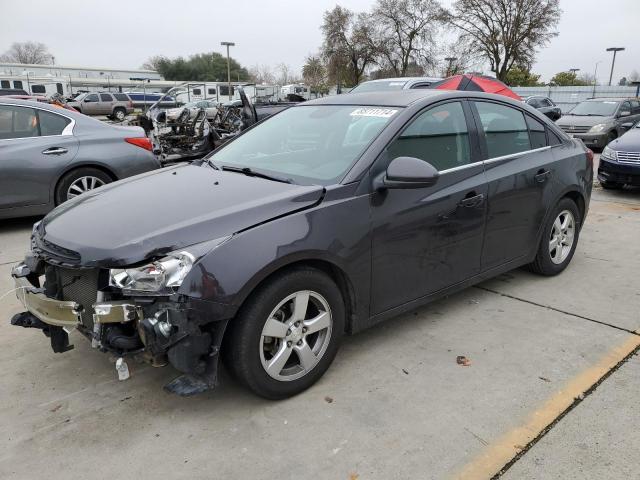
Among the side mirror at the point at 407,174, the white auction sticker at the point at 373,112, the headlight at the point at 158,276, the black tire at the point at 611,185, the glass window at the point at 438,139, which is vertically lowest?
the black tire at the point at 611,185

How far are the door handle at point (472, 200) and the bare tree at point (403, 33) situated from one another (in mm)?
40870

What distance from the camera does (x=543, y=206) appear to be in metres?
4.12

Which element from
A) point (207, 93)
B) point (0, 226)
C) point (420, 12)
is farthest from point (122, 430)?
point (207, 93)

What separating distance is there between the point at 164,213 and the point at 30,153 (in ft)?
13.5

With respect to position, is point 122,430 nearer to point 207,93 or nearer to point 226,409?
point 226,409

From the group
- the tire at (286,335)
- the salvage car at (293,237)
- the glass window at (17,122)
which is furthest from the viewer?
the glass window at (17,122)

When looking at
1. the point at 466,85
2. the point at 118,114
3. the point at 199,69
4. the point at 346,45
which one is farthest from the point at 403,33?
the point at 199,69

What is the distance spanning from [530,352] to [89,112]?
115 feet

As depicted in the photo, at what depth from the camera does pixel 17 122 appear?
19.4 ft

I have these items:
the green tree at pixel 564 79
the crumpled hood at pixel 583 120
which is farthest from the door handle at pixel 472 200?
the green tree at pixel 564 79

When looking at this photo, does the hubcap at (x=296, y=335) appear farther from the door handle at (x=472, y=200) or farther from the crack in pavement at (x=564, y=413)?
the door handle at (x=472, y=200)

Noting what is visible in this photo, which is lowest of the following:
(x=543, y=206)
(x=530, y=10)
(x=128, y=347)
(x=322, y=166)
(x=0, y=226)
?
(x=0, y=226)

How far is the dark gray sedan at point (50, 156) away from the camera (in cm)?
577

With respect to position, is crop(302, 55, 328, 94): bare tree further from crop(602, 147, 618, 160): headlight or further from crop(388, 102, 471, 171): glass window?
crop(388, 102, 471, 171): glass window
